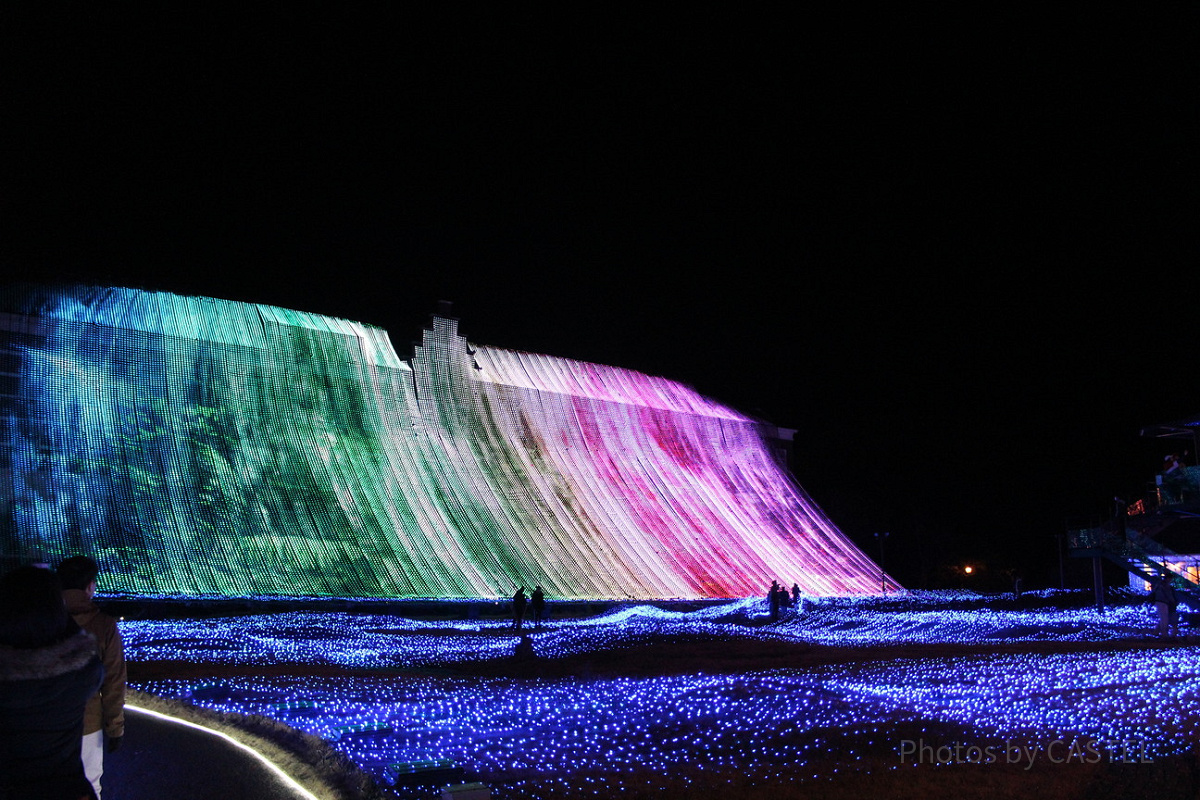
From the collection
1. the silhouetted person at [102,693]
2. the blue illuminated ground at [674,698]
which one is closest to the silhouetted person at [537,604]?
the blue illuminated ground at [674,698]

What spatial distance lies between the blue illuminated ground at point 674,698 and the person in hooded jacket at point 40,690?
2.35 m

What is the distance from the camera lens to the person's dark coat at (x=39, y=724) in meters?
3.03

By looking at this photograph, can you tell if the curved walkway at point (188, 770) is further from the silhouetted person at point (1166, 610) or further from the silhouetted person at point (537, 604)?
the silhouetted person at point (1166, 610)

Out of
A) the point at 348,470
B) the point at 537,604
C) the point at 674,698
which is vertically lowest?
the point at 537,604

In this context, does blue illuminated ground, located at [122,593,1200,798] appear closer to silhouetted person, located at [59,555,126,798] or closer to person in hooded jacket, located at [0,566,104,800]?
silhouetted person, located at [59,555,126,798]

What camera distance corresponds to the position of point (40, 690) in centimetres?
305

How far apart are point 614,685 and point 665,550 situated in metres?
14.9

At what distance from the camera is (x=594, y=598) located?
69.4ft

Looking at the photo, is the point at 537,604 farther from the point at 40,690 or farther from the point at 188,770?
the point at 40,690

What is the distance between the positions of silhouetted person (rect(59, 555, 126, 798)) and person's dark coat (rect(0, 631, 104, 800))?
0.67 meters

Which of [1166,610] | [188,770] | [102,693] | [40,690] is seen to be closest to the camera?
[40,690]

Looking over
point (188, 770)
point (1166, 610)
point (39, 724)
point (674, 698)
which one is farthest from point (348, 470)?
point (39, 724)

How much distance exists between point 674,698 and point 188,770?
4.12 metres

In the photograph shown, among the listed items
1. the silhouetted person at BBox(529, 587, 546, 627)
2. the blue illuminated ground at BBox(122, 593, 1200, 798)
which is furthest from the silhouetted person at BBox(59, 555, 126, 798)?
the silhouetted person at BBox(529, 587, 546, 627)
